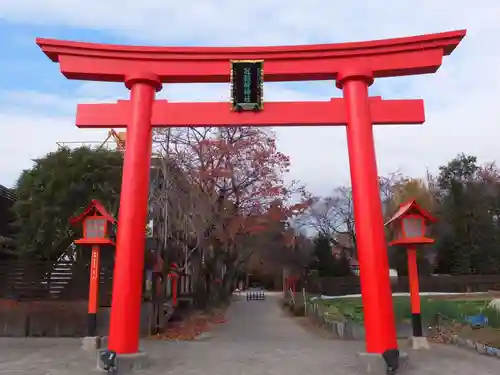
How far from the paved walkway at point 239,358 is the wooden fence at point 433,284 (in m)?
20.2

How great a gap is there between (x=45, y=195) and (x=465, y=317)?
1680cm

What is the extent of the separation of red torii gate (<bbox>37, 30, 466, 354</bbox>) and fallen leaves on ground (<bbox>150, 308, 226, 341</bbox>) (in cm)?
551

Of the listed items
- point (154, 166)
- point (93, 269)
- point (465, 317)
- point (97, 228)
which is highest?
point (154, 166)

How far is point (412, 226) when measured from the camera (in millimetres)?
11258

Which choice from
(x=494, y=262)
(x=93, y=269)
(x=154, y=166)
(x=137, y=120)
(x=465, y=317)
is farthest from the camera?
(x=494, y=262)

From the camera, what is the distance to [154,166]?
1645cm

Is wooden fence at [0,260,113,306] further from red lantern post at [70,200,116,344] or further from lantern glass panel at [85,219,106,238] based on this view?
lantern glass panel at [85,219,106,238]

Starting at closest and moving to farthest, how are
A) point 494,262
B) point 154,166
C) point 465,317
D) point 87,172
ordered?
point 465,317 → point 154,166 → point 87,172 → point 494,262

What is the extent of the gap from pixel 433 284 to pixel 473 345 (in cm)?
2649

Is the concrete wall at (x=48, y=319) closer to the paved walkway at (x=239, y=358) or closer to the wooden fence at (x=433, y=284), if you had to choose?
the paved walkway at (x=239, y=358)

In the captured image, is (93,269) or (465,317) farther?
(465,317)

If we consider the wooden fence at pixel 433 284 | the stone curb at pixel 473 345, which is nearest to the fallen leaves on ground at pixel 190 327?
the stone curb at pixel 473 345

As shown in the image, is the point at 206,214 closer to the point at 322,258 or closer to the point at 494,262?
the point at 322,258

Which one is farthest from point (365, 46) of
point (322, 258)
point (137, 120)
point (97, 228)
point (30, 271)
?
point (322, 258)
